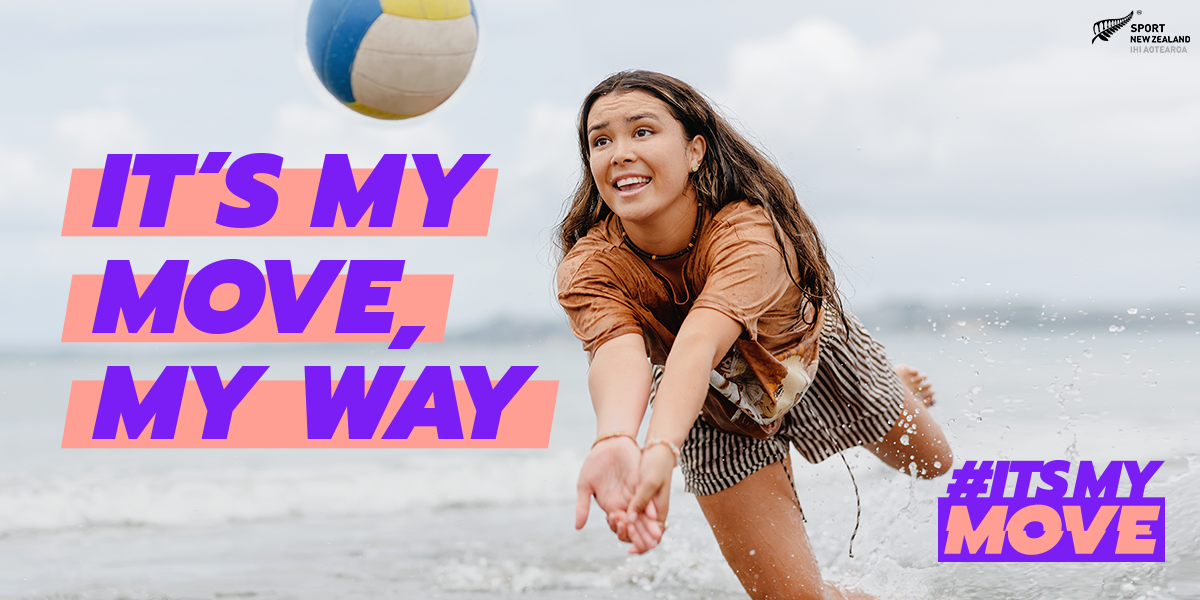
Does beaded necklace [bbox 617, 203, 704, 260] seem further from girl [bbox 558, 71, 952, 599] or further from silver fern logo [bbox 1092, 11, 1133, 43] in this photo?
silver fern logo [bbox 1092, 11, 1133, 43]

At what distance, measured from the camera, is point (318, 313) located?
1767 centimetres

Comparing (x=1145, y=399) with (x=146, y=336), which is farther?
(x=146, y=336)

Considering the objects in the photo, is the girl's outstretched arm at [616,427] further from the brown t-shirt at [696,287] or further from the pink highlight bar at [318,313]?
the pink highlight bar at [318,313]

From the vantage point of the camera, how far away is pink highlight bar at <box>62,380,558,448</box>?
35.0 ft

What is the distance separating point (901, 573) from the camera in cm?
520

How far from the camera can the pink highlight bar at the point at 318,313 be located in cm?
1545

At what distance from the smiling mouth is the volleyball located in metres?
1.37

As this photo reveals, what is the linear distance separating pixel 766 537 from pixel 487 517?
181 inches

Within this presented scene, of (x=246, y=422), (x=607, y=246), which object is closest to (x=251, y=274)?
(x=246, y=422)

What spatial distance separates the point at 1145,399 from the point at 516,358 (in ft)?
42.7

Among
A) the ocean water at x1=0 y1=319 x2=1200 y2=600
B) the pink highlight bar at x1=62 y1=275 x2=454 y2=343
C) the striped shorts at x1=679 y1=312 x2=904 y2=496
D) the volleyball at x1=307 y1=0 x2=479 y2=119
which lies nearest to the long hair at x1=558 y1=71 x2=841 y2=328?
the striped shorts at x1=679 y1=312 x2=904 y2=496

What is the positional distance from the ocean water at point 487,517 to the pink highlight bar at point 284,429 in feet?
0.91

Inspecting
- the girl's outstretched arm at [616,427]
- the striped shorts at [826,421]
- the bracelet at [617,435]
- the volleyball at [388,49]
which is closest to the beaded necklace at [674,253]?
the girl's outstretched arm at [616,427]

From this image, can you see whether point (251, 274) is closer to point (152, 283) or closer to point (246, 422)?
point (152, 283)
